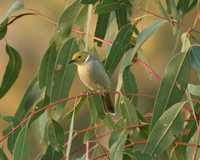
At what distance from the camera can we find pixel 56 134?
3.18 m

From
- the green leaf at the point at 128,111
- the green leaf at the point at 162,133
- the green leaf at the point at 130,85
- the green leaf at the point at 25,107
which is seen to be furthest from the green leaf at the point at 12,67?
the green leaf at the point at 162,133

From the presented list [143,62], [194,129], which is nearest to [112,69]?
[143,62]

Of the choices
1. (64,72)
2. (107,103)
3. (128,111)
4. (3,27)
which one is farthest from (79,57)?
(128,111)

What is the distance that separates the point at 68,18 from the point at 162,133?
2.16 feet

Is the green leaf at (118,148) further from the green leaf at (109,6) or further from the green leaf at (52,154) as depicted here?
the green leaf at (109,6)

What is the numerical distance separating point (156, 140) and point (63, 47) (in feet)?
2.11

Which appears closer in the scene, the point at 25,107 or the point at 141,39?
the point at 141,39

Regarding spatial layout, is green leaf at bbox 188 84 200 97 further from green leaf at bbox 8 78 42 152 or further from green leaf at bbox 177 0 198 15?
green leaf at bbox 8 78 42 152

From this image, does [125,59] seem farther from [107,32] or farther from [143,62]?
[107,32]

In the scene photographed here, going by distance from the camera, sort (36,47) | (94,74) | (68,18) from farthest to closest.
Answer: (36,47) → (94,74) → (68,18)

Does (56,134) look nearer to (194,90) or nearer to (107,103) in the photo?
(107,103)

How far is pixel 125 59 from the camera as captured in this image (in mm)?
3178

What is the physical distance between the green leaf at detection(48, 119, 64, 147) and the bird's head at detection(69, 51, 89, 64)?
306 millimetres

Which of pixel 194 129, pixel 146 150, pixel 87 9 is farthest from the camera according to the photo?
pixel 87 9
